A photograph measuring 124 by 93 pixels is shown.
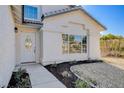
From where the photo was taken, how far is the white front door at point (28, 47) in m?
8.95

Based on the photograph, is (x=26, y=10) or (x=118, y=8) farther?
(x=26, y=10)

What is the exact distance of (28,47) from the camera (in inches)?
361

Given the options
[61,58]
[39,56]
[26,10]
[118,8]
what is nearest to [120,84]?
[118,8]

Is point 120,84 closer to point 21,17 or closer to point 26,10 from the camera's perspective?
point 21,17

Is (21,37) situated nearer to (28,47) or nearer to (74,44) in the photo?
(28,47)

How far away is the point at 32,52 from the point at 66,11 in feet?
12.7

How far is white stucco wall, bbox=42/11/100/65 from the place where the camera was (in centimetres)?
888

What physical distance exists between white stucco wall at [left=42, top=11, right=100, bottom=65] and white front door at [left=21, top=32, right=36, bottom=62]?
3.47 ft

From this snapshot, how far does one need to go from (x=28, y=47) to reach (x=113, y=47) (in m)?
8.22

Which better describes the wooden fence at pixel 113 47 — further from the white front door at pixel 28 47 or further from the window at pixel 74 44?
the white front door at pixel 28 47

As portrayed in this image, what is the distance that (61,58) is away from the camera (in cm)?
950

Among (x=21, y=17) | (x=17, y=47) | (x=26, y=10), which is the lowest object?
(x=17, y=47)

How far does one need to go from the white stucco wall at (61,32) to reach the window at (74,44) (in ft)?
1.00

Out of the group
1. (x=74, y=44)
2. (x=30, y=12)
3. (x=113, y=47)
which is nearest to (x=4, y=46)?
(x=30, y=12)
